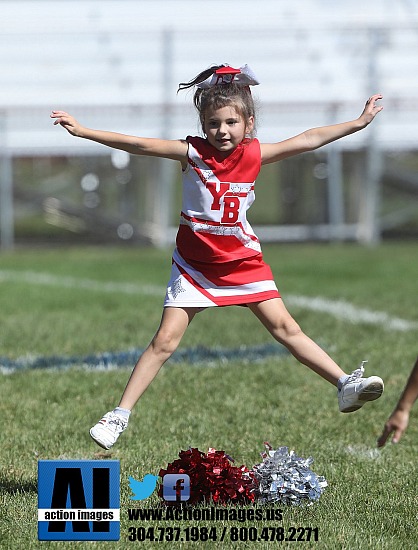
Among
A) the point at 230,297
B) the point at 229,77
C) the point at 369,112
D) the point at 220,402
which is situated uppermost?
the point at 229,77

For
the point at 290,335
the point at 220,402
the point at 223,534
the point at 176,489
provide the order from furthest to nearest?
1. the point at 220,402
2. the point at 290,335
3. the point at 176,489
4. the point at 223,534

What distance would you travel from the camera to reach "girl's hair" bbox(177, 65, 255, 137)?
15.4 ft

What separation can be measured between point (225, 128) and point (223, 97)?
134 mm

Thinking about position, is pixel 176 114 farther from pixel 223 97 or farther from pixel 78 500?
pixel 78 500

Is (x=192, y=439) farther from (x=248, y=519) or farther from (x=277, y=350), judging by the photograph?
(x=277, y=350)

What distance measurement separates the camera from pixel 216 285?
4758 millimetres

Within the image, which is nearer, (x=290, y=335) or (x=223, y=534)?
(x=223, y=534)

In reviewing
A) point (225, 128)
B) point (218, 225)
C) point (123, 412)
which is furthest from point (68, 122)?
point (123, 412)

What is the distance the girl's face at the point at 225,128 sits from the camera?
4.66 m

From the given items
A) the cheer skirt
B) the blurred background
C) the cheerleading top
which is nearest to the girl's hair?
the cheerleading top

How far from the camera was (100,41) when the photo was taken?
62.7 ft

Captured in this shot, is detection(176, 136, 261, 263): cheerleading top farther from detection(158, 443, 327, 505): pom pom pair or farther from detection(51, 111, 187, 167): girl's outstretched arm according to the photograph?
detection(158, 443, 327, 505): pom pom pair

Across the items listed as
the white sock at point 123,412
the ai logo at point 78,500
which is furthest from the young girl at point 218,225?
the ai logo at point 78,500

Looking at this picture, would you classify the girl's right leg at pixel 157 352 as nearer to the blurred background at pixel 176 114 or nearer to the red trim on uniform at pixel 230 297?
the red trim on uniform at pixel 230 297
